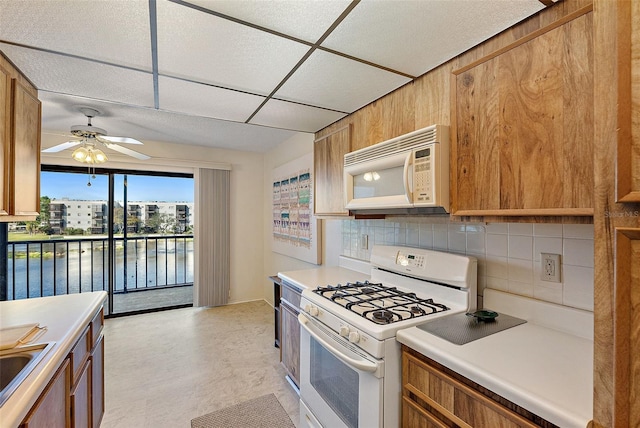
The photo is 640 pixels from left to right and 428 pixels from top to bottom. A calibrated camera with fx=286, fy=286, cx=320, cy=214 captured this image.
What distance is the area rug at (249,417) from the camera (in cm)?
194

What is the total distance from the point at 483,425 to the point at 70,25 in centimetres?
213

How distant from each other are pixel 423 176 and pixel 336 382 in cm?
118

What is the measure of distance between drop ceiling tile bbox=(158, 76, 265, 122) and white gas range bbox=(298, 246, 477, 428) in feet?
4.47

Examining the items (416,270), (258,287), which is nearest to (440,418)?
(416,270)

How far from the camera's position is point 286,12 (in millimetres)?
1077

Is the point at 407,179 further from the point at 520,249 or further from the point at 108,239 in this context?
the point at 108,239

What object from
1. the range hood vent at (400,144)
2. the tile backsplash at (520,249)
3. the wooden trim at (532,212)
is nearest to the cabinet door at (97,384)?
the range hood vent at (400,144)

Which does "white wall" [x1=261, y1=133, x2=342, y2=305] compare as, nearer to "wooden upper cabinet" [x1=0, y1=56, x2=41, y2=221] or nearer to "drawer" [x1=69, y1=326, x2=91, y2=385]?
"drawer" [x1=69, y1=326, x2=91, y2=385]

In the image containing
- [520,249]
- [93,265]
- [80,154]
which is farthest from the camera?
[93,265]

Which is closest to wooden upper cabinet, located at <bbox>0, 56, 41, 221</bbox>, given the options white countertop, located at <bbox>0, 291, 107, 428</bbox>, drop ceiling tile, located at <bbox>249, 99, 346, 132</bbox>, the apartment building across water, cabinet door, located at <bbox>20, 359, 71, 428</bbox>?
white countertop, located at <bbox>0, 291, 107, 428</bbox>

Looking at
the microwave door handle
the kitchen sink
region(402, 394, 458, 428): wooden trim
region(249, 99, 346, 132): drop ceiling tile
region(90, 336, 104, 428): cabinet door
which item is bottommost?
region(90, 336, 104, 428): cabinet door

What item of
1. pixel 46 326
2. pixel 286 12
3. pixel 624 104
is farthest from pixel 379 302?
pixel 46 326

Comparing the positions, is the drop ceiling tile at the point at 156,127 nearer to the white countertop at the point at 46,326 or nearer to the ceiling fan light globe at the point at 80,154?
the ceiling fan light globe at the point at 80,154

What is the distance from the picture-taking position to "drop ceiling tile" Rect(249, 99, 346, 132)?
206cm
